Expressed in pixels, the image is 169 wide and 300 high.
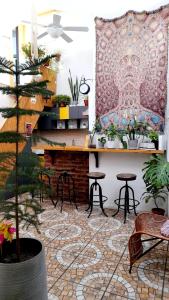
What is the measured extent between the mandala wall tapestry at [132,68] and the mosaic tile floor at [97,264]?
1.86 m

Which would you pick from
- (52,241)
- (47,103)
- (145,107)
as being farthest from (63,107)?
(52,241)

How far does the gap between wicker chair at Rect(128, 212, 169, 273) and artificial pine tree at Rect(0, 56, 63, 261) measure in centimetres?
119

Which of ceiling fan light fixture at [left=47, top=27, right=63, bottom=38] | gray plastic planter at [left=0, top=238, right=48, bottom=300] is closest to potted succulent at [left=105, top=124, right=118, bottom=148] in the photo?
ceiling fan light fixture at [left=47, top=27, right=63, bottom=38]

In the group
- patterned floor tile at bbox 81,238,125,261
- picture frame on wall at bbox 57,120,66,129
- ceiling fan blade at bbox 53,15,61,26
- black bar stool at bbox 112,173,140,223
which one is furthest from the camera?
picture frame on wall at bbox 57,120,66,129

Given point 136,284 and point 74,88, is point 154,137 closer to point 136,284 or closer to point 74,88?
point 136,284

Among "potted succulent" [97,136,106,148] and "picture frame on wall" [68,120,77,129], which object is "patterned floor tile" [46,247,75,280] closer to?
"potted succulent" [97,136,106,148]

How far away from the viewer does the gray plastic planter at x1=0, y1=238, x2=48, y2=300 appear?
1.44 meters

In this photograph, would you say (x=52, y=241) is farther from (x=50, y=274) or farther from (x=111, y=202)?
(x=111, y=202)

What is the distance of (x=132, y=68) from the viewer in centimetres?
404

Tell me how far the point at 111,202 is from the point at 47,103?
9.58 feet

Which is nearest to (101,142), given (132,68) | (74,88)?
(132,68)

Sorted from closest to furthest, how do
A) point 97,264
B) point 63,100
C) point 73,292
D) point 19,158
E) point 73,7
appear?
point 19,158, point 73,292, point 97,264, point 73,7, point 63,100

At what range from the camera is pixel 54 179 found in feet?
15.8

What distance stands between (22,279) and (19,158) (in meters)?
0.75
